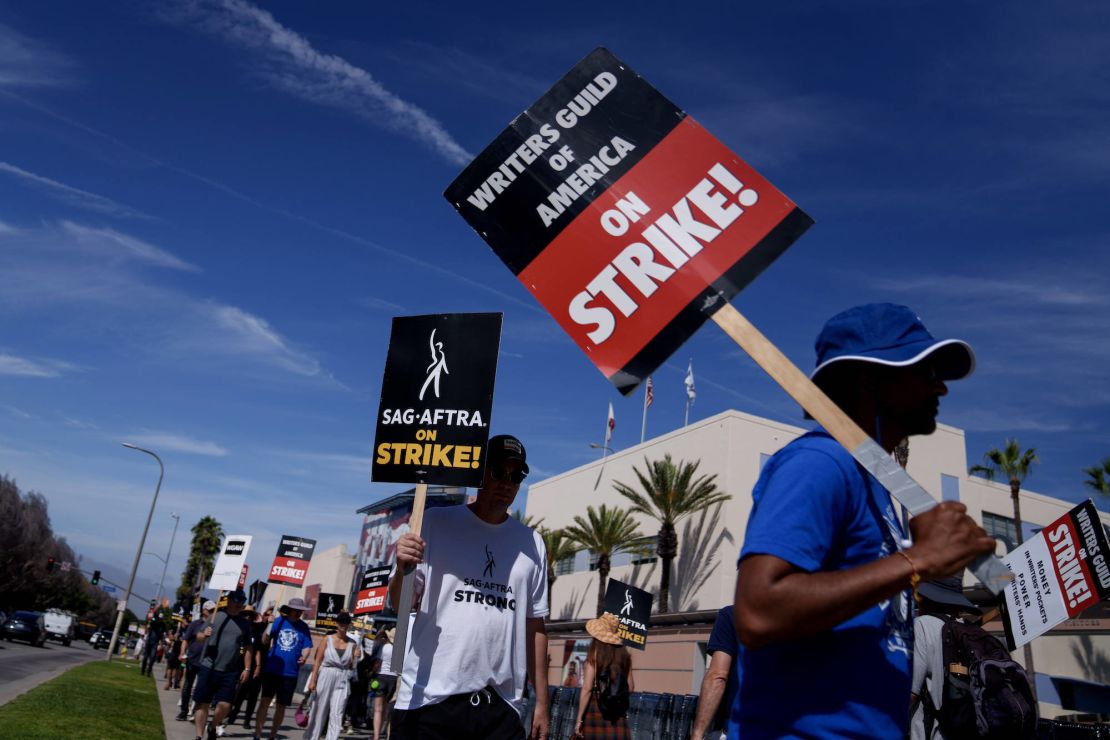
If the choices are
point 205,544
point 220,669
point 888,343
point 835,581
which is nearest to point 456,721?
point 835,581

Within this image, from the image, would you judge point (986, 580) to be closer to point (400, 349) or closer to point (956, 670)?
point (956, 670)

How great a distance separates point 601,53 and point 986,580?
190cm

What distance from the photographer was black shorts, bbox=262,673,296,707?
40.0 feet

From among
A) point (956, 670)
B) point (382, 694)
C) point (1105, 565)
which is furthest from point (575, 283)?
point (382, 694)

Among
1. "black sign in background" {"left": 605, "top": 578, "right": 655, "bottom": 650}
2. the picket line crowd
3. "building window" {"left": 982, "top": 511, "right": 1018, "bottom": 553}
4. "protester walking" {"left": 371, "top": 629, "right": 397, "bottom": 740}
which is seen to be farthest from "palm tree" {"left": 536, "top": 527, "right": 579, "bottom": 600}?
the picket line crowd

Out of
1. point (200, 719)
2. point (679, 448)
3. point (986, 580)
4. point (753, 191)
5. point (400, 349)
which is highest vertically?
point (679, 448)

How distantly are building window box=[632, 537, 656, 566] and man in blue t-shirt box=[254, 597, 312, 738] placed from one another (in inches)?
1141

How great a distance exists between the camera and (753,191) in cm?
253

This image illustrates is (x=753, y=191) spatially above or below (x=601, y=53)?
below

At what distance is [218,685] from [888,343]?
1074 cm

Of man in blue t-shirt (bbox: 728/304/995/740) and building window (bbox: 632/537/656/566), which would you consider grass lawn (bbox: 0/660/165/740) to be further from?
building window (bbox: 632/537/656/566)

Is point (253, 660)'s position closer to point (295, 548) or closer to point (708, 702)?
point (295, 548)

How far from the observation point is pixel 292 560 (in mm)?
17672

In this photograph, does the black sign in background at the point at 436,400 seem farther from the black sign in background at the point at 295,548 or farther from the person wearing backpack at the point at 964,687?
the black sign in background at the point at 295,548
